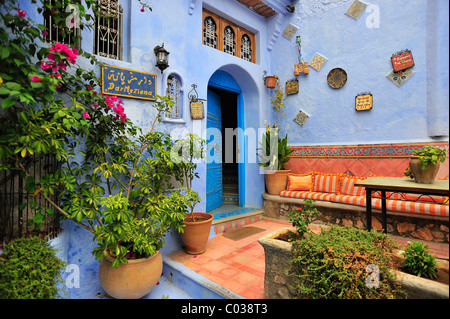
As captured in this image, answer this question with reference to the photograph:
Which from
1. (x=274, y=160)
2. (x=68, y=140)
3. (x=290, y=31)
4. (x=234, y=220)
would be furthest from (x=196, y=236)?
(x=290, y=31)

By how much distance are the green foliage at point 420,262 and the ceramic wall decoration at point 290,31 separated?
5067 mm

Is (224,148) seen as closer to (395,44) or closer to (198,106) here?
(198,106)

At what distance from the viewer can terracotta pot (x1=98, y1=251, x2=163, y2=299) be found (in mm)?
2432

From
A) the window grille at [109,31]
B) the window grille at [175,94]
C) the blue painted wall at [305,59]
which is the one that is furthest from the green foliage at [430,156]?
the window grille at [109,31]

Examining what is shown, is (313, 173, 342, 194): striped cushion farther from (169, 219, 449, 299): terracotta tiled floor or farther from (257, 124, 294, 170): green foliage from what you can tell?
(169, 219, 449, 299): terracotta tiled floor

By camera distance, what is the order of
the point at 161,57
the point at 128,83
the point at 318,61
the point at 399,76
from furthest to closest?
the point at 318,61
the point at 399,76
the point at 161,57
the point at 128,83

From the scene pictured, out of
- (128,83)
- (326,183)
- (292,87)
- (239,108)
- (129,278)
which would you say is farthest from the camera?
(239,108)

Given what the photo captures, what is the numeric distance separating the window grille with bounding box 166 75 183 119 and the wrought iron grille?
180cm

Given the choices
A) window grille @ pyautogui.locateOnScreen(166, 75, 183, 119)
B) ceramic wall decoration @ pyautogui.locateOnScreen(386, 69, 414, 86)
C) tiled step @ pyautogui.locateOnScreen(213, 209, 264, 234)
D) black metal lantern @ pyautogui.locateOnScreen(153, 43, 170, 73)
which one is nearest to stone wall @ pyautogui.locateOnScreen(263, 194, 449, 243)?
tiled step @ pyautogui.locateOnScreen(213, 209, 264, 234)

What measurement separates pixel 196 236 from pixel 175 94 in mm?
2198

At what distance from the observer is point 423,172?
2375mm

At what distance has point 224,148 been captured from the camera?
593 centimetres

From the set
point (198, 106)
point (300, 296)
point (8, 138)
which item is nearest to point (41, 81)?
point (8, 138)

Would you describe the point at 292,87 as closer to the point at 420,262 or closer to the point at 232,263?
the point at 232,263
